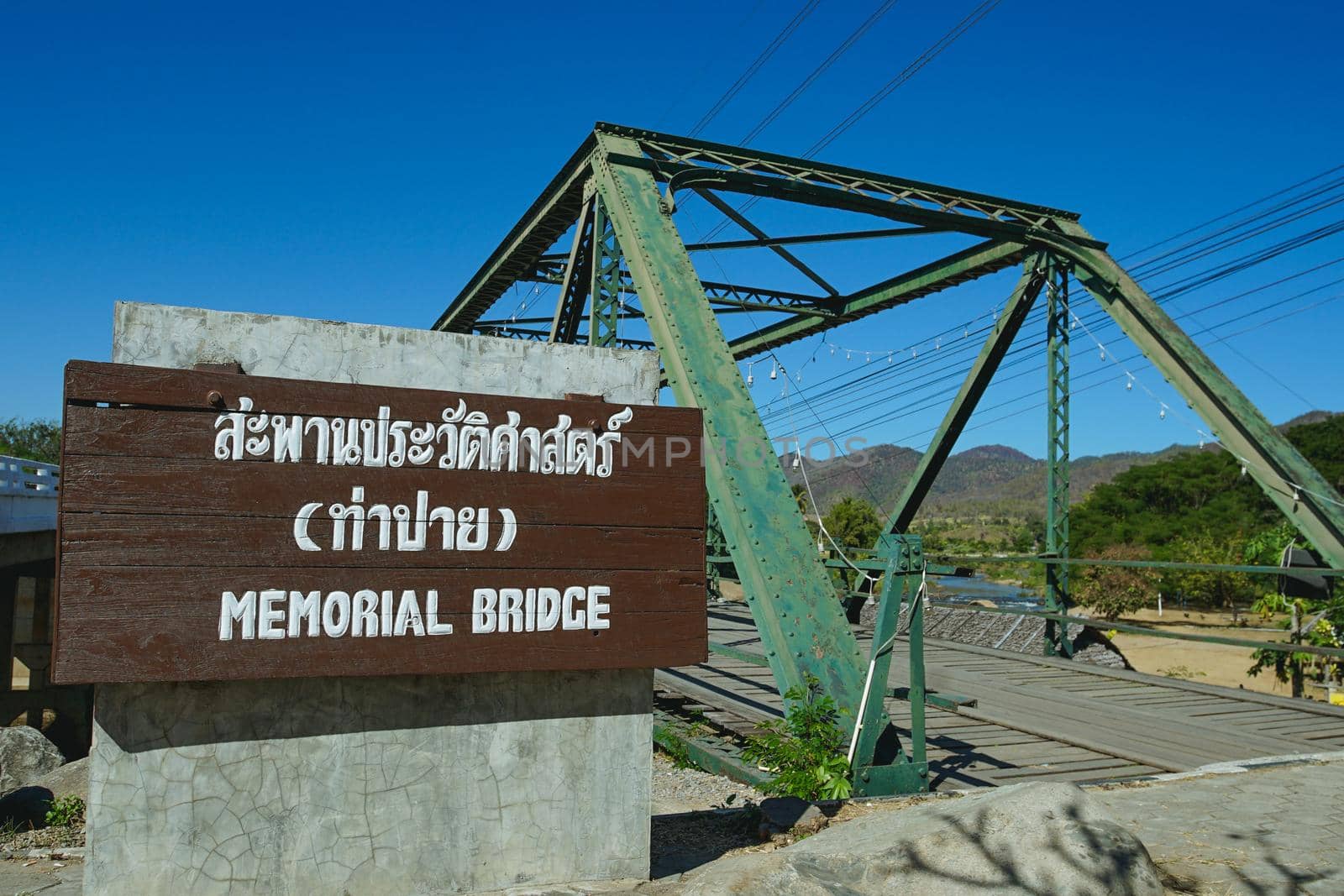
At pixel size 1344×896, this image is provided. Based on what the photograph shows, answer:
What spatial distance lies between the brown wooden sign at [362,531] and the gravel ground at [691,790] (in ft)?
8.01

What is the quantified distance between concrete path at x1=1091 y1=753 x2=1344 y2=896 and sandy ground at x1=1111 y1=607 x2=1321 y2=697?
30.0 feet

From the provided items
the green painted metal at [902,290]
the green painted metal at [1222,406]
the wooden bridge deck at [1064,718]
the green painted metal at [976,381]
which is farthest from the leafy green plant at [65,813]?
the green painted metal at [902,290]

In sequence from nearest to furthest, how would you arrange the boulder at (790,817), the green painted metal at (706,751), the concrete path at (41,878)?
the concrete path at (41,878) → the boulder at (790,817) → the green painted metal at (706,751)

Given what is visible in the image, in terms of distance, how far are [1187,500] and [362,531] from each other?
202ft

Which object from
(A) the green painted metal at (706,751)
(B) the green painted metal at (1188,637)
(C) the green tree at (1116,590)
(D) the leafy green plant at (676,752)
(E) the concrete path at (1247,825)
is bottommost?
(C) the green tree at (1116,590)

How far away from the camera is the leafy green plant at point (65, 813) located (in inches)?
205

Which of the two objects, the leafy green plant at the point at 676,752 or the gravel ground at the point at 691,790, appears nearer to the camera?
the gravel ground at the point at 691,790

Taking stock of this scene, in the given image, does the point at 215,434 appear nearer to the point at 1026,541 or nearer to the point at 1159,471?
the point at 1159,471

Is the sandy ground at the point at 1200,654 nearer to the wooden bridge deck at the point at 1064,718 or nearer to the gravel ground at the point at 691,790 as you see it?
the wooden bridge deck at the point at 1064,718

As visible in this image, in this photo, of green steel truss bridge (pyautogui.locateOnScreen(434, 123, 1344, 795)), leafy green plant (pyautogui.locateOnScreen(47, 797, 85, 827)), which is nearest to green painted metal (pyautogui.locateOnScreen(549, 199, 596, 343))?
green steel truss bridge (pyautogui.locateOnScreen(434, 123, 1344, 795))

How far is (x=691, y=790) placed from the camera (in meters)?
6.45

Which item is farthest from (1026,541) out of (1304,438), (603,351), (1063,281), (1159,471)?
(603,351)

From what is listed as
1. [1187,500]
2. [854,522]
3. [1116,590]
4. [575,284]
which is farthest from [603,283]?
[1187,500]

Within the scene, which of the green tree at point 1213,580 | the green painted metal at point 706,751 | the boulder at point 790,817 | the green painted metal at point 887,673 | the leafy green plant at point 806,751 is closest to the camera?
the boulder at point 790,817
